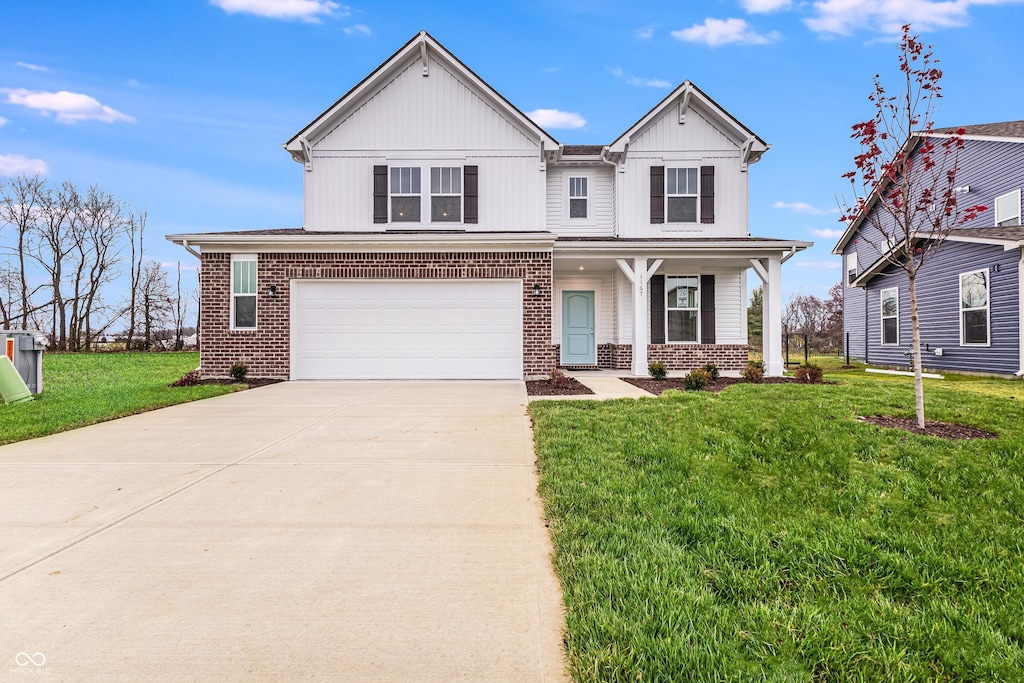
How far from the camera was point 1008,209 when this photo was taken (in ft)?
47.6

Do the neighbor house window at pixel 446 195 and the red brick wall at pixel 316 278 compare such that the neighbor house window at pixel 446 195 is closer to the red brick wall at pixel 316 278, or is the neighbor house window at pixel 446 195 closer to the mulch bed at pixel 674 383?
the red brick wall at pixel 316 278

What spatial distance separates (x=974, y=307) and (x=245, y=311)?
1855cm

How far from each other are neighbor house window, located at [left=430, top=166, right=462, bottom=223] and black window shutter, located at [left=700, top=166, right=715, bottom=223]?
6558 mm

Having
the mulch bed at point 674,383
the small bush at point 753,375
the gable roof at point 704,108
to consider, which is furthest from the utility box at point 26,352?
the small bush at point 753,375

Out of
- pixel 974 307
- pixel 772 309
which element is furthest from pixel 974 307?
pixel 772 309

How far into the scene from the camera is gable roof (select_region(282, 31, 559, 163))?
12.6 m

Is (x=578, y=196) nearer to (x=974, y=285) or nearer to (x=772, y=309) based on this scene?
(x=772, y=309)

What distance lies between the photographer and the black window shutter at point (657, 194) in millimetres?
13430

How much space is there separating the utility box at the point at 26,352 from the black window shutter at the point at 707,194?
49.3 feet

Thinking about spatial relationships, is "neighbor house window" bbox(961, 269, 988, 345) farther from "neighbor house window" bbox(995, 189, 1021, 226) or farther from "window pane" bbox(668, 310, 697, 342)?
"window pane" bbox(668, 310, 697, 342)

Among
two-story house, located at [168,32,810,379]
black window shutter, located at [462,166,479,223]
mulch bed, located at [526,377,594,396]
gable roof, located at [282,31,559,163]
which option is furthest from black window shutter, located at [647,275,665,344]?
black window shutter, located at [462,166,479,223]

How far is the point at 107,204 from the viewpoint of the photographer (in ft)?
87.9

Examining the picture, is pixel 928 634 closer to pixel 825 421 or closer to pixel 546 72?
pixel 825 421

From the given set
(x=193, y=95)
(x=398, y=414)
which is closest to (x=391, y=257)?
(x=398, y=414)
